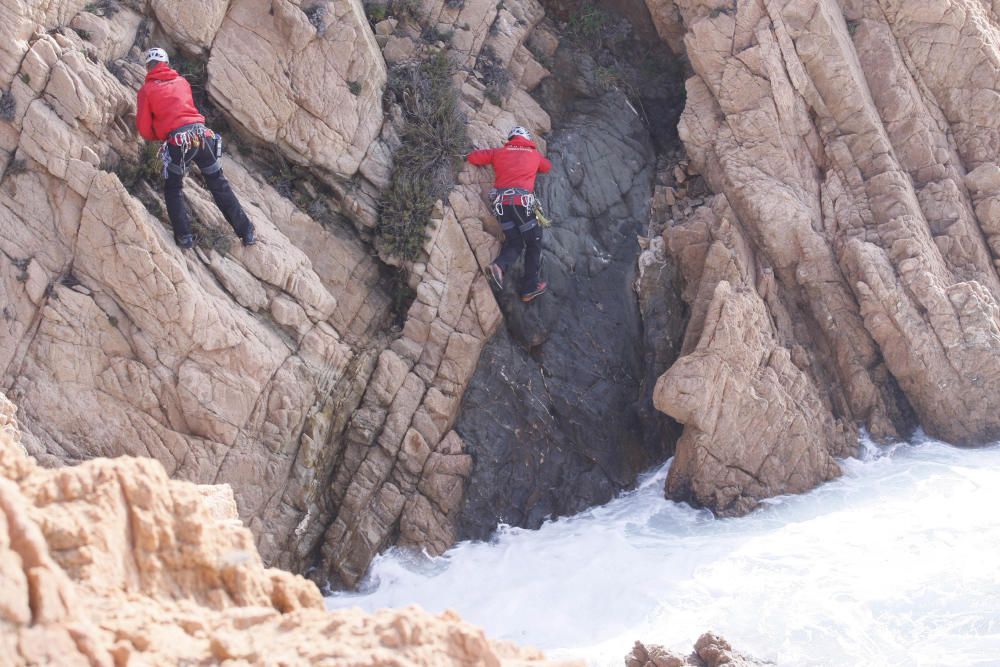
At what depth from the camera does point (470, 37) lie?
12.6 metres

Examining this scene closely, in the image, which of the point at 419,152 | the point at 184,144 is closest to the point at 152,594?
the point at 184,144

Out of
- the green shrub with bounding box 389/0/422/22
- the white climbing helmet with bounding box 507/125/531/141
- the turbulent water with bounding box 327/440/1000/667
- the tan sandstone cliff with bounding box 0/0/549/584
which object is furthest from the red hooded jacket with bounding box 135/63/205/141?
the turbulent water with bounding box 327/440/1000/667

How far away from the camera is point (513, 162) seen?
36.9 feet

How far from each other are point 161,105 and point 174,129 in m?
0.27

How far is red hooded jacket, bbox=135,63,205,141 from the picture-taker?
29.5ft

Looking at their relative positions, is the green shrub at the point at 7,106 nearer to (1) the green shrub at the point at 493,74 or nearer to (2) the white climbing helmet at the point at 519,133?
(2) the white climbing helmet at the point at 519,133

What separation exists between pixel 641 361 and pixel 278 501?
515cm

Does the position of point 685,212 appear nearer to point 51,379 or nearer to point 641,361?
point 641,361

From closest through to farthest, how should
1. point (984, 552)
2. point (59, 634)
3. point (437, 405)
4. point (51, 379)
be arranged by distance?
point (59, 634) → point (51, 379) → point (984, 552) → point (437, 405)

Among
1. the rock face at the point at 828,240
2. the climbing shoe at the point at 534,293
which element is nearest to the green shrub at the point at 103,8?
the climbing shoe at the point at 534,293

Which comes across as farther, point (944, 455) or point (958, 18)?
point (958, 18)

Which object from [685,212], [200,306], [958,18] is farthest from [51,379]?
[958,18]

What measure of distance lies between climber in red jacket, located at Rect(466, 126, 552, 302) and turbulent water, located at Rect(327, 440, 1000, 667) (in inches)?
128

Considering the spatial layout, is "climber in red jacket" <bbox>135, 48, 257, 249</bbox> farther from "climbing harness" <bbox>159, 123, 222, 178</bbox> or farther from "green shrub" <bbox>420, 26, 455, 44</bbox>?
"green shrub" <bbox>420, 26, 455, 44</bbox>
